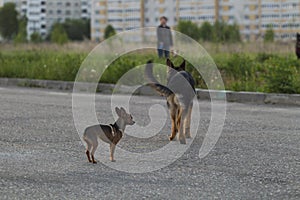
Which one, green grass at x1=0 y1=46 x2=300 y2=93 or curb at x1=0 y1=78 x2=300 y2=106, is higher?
green grass at x1=0 y1=46 x2=300 y2=93

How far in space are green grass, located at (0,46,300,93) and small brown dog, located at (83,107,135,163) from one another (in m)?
7.40

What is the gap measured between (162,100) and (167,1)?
276 ft

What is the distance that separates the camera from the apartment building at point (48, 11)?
143 metres

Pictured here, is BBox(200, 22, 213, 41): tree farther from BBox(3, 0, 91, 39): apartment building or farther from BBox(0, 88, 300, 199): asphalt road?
BBox(3, 0, 91, 39): apartment building

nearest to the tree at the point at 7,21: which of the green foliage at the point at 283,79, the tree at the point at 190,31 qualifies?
the tree at the point at 190,31

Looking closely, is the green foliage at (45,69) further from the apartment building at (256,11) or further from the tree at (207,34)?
the apartment building at (256,11)

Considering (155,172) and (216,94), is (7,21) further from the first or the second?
(155,172)

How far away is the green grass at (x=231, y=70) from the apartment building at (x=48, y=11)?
12553 centimetres

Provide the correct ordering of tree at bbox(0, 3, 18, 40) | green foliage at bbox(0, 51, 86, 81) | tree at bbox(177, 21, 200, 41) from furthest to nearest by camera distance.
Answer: tree at bbox(0, 3, 18, 40) < tree at bbox(177, 21, 200, 41) < green foliage at bbox(0, 51, 86, 81)

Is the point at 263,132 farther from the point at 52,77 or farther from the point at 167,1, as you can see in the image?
→ the point at 167,1

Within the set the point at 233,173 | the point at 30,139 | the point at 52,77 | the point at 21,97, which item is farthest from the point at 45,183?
the point at 52,77

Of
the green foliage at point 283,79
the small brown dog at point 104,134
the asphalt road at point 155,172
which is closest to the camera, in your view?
the asphalt road at point 155,172

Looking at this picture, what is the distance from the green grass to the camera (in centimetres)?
1274

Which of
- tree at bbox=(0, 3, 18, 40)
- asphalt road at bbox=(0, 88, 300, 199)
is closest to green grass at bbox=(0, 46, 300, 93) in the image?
asphalt road at bbox=(0, 88, 300, 199)
